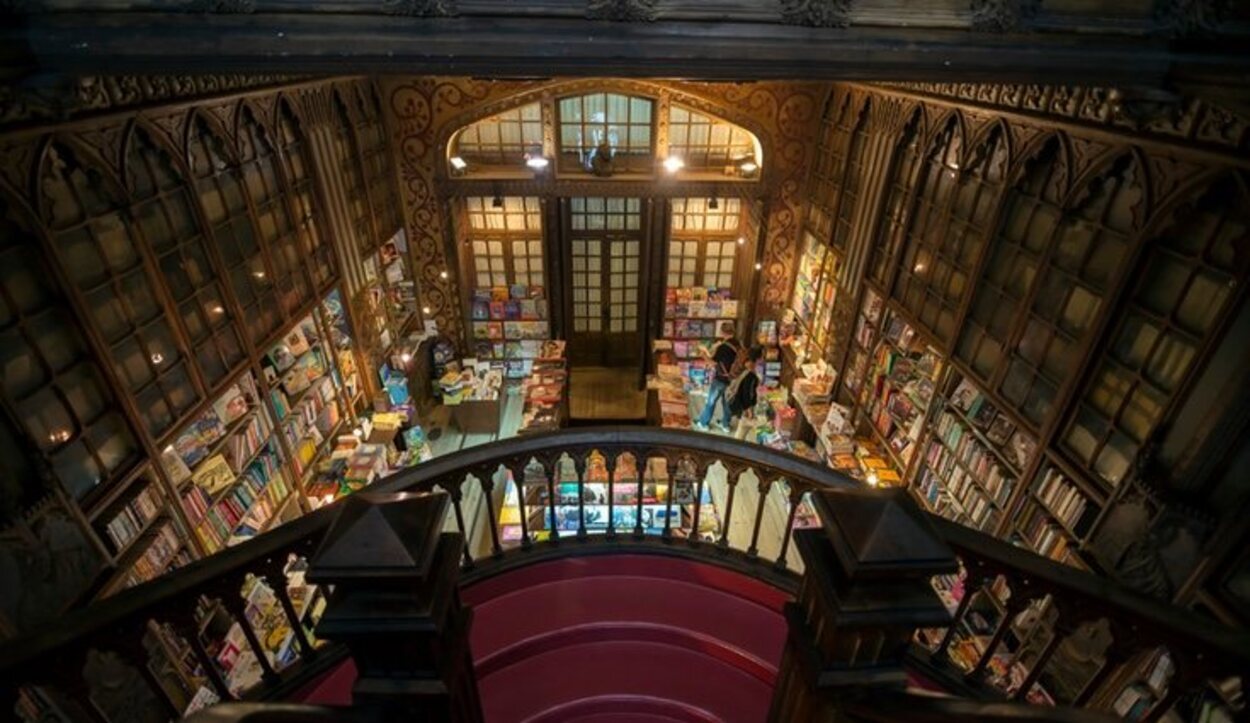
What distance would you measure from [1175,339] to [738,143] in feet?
21.3

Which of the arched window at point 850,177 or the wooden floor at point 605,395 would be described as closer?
the arched window at point 850,177

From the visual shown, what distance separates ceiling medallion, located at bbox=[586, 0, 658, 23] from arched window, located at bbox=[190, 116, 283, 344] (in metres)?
3.43

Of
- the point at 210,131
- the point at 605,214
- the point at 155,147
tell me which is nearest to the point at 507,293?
the point at 605,214

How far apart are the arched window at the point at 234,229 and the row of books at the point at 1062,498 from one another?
6.39 metres

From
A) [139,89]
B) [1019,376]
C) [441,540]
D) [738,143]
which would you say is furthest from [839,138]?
[441,540]

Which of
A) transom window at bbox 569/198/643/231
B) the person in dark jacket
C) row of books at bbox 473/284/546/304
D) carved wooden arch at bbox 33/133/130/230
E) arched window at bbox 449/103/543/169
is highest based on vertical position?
carved wooden arch at bbox 33/133/130/230

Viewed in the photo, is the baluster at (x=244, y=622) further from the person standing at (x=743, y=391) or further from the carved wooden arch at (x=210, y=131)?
the person standing at (x=743, y=391)

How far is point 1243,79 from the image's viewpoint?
2707 millimetres

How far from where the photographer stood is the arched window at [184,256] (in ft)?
12.8

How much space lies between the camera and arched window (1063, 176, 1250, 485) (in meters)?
3.03

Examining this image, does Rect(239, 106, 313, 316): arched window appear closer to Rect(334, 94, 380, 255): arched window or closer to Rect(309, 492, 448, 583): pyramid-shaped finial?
Rect(334, 94, 380, 255): arched window

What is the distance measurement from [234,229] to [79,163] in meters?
1.37

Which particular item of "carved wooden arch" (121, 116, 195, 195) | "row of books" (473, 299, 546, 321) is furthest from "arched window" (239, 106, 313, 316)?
"row of books" (473, 299, 546, 321)

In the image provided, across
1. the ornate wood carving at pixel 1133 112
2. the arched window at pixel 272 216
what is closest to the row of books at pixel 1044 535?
the ornate wood carving at pixel 1133 112
